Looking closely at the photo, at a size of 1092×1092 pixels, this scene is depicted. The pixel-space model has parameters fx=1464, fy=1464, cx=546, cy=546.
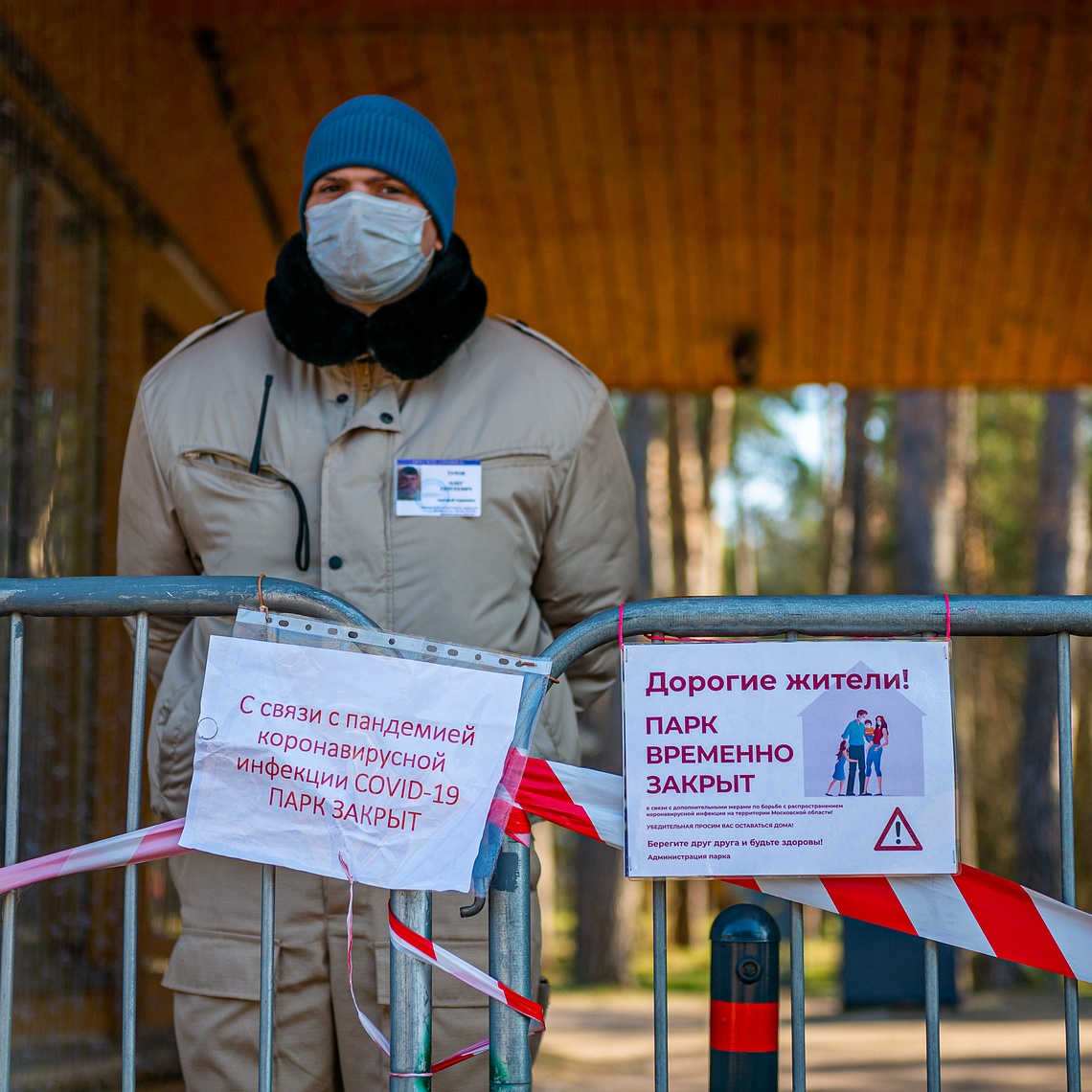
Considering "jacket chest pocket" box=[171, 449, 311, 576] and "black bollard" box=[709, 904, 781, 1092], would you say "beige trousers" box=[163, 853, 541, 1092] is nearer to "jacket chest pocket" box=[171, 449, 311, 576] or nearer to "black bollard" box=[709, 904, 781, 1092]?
"black bollard" box=[709, 904, 781, 1092]

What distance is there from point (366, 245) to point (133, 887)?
4.19 ft

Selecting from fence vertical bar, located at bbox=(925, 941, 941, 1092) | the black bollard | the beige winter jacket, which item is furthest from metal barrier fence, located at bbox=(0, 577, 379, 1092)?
fence vertical bar, located at bbox=(925, 941, 941, 1092)

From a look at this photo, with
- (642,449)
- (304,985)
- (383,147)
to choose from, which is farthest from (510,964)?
(642,449)

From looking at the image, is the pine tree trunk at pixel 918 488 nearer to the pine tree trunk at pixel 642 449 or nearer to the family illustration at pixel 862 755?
the pine tree trunk at pixel 642 449

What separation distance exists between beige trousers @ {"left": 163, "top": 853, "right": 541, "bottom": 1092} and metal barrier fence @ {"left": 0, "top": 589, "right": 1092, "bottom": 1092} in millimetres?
240

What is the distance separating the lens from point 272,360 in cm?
288

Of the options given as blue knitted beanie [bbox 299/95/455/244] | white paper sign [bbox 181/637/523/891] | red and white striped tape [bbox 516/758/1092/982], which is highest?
blue knitted beanie [bbox 299/95/455/244]

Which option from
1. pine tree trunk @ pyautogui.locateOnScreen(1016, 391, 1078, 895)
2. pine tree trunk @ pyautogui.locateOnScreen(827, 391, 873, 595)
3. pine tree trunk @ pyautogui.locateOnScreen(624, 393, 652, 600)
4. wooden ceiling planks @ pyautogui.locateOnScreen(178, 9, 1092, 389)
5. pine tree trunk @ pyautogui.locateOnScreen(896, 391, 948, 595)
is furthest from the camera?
pine tree trunk @ pyautogui.locateOnScreen(827, 391, 873, 595)

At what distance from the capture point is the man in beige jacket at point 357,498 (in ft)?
8.54

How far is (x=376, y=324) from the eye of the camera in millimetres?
2783

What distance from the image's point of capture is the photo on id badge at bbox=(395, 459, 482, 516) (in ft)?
8.95

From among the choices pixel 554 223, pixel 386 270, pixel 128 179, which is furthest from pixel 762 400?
pixel 386 270

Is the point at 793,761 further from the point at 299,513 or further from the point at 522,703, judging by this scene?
the point at 299,513

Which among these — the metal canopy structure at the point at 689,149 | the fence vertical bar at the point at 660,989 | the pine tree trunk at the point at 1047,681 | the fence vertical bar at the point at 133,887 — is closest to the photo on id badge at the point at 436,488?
the fence vertical bar at the point at 133,887
